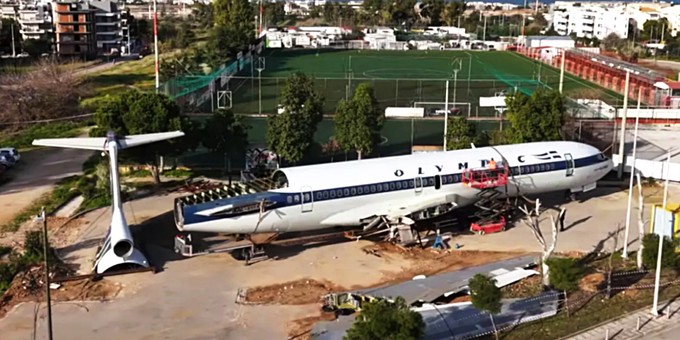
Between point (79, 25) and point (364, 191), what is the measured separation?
89959 millimetres

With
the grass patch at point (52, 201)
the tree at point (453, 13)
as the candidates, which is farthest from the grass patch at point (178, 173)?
the tree at point (453, 13)

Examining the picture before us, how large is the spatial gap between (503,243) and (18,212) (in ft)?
73.5

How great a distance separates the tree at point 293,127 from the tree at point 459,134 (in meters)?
7.24

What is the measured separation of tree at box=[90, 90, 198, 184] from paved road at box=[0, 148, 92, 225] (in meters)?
4.77

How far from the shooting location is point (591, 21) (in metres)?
156

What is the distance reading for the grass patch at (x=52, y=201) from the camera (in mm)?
33875

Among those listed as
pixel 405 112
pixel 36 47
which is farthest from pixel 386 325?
pixel 36 47

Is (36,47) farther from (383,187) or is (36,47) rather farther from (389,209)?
(389,209)

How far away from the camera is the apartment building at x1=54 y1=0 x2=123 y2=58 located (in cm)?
10762

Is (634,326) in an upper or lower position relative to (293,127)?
lower

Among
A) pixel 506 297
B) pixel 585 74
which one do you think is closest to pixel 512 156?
pixel 506 297

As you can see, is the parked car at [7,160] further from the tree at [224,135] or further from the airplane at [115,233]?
the airplane at [115,233]

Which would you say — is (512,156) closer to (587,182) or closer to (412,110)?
(587,182)

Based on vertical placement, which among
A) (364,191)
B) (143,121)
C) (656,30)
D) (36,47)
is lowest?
(364,191)
